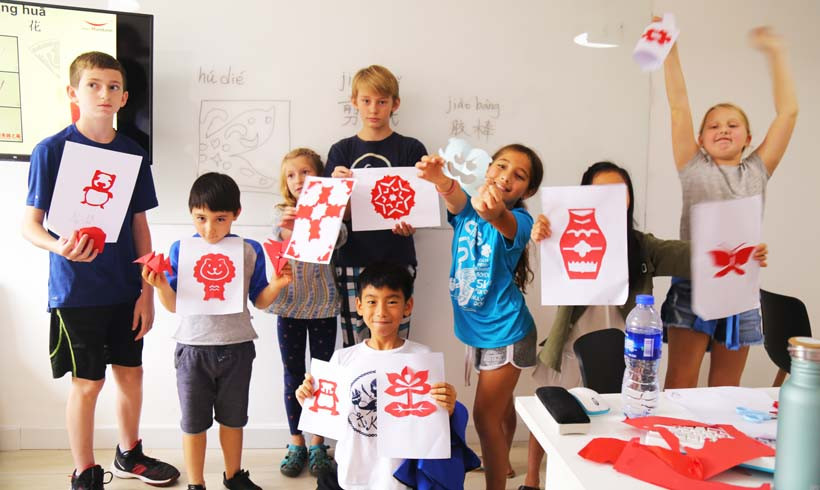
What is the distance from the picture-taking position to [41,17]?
2348 millimetres

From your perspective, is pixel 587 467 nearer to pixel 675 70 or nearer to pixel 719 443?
pixel 719 443

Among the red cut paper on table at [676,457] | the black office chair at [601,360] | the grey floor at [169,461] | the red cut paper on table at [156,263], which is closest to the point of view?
the red cut paper on table at [676,457]

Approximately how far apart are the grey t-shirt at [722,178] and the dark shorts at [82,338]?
86.6 inches

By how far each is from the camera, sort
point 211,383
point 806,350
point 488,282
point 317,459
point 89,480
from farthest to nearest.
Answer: point 317,459 < point 89,480 < point 211,383 < point 488,282 < point 806,350

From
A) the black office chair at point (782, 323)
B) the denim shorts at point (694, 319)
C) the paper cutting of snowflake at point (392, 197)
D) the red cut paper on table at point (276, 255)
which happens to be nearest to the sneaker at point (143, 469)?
the red cut paper on table at point (276, 255)

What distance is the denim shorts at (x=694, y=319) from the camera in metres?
2.16

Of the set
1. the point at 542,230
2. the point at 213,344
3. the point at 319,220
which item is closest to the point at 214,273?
the point at 213,344

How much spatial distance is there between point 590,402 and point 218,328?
1.36m

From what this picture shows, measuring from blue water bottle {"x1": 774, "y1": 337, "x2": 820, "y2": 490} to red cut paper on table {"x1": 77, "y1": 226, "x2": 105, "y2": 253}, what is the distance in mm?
2049

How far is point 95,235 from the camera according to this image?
2.04 m

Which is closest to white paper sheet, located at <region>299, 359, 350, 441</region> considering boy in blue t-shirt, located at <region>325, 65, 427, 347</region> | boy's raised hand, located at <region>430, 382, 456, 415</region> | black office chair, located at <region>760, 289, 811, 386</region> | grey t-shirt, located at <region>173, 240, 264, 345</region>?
boy's raised hand, located at <region>430, 382, 456, 415</region>

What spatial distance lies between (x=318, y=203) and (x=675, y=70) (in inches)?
57.2

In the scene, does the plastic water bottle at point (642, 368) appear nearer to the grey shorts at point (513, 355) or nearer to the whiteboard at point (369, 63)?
the grey shorts at point (513, 355)

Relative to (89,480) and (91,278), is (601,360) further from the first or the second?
(89,480)
